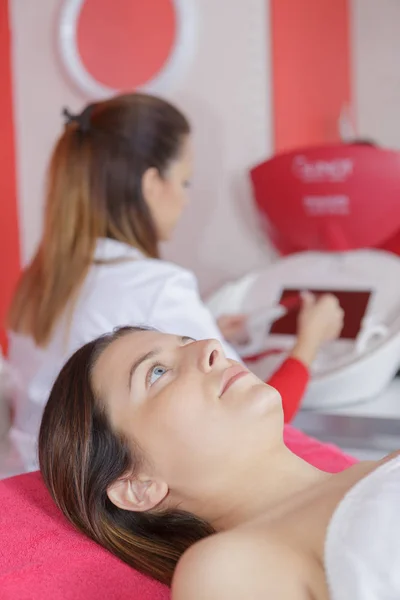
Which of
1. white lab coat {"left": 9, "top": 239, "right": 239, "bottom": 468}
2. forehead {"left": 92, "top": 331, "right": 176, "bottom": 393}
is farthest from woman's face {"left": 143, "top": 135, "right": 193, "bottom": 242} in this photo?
forehead {"left": 92, "top": 331, "right": 176, "bottom": 393}

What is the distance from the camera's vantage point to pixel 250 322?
1.73m

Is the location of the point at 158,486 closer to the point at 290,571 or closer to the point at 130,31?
the point at 290,571

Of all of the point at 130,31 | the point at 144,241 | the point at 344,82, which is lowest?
the point at 144,241

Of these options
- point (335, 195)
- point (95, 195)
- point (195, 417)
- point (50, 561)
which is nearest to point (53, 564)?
point (50, 561)

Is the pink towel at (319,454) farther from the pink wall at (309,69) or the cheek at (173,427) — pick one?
the pink wall at (309,69)

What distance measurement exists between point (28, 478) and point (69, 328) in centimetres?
34

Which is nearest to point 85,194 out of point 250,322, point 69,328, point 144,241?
point 144,241

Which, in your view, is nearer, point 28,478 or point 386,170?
point 28,478

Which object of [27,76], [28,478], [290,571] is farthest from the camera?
[27,76]

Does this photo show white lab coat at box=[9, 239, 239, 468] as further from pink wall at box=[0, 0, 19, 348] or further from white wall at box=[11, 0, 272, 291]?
pink wall at box=[0, 0, 19, 348]

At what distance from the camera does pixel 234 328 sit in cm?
173

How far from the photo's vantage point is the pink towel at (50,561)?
0.81 meters

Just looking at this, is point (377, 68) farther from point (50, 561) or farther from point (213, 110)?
point (50, 561)

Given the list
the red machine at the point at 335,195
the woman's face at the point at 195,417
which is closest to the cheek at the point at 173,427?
the woman's face at the point at 195,417
